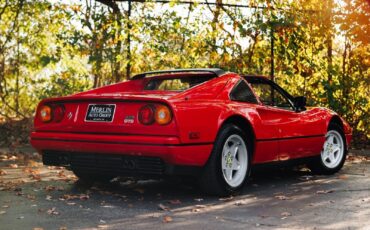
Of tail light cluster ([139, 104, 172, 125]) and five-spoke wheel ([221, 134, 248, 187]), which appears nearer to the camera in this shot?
tail light cluster ([139, 104, 172, 125])

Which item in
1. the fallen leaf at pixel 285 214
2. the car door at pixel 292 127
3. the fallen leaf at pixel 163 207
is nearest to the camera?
the fallen leaf at pixel 285 214

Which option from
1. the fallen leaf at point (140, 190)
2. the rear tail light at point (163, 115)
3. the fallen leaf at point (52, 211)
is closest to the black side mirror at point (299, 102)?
the fallen leaf at point (140, 190)

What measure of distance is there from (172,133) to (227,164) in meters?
0.93

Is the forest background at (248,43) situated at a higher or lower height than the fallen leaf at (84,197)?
higher

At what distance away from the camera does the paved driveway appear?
14.1 ft

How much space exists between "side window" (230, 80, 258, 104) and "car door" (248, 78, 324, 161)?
5.8 inches

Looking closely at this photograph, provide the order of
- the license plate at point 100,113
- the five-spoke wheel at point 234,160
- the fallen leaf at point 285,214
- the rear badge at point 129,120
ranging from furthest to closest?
the five-spoke wheel at point 234,160
the license plate at point 100,113
the rear badge at point 129,120
the fallen leaf at point 285,214

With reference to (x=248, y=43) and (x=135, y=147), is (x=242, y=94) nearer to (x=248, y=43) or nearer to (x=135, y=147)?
(x=135, y=147)

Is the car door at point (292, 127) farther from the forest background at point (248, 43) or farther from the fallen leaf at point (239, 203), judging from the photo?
the forest background at point (248, 43)

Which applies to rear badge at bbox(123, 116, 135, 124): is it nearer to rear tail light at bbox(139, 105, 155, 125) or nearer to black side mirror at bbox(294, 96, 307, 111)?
rear tail light at bbox(139, 105, 155, 125)

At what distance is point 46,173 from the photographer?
7.14m

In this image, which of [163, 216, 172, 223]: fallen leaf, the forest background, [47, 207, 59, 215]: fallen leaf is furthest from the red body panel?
the forest background

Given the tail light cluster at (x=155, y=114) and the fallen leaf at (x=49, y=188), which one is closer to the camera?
the tail light cluster at (x=155, y=114)

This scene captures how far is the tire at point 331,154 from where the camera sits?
23.7ft
